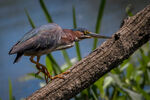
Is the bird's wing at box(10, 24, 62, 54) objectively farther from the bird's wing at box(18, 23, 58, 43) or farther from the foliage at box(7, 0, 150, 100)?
the foliage at box(7, 0, 150, 100)

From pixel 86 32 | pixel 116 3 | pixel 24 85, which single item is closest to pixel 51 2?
pixel 116 3

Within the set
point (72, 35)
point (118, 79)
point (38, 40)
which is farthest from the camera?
point (118, 79)

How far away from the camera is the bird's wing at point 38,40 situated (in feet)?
2.87

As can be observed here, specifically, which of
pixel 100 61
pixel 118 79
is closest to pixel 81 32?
pixel 100 61

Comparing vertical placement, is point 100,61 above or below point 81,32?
below

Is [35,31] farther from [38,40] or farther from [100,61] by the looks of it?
[100,61]

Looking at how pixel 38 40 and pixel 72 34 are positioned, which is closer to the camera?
pixel 38 40

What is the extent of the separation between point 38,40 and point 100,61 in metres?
0.24

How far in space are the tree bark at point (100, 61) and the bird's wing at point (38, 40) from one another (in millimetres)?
139

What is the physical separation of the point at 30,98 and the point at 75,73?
19 centimetres

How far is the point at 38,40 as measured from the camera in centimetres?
90

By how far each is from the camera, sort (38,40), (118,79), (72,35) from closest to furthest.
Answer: (38,40) → (72,35) → (118,79)

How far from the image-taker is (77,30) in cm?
104

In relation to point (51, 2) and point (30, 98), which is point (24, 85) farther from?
point (30, 98)
